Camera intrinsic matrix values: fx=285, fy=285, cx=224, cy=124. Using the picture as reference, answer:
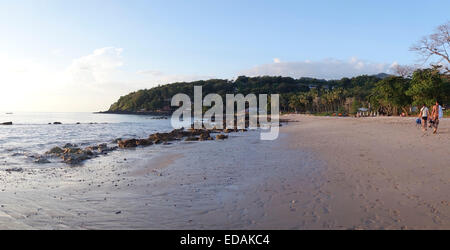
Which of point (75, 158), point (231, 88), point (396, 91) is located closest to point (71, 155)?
point (75, 158)

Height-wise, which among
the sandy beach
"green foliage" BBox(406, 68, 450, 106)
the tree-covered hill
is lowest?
the sandy beach

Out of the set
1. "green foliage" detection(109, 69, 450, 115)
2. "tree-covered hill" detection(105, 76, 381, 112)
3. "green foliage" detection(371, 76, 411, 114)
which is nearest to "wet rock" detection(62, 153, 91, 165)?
"green foliage" detection(109, 69, 450, 115)

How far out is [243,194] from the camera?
636cm

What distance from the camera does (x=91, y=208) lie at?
219 inches

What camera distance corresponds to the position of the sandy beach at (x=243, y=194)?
4.66 meters

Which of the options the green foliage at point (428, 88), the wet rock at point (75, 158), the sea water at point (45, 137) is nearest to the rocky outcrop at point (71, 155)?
the wet rock at point (75, 158)

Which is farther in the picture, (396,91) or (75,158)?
(396,91)

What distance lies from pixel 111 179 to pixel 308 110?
8770cm

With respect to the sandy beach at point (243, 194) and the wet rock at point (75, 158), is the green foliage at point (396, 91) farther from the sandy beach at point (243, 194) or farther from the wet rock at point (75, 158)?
the wet rock at point (75, 158)

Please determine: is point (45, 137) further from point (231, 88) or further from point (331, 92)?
point (231, 88)

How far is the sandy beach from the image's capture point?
4660 mm

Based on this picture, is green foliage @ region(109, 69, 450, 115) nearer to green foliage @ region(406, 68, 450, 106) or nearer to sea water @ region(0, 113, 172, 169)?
green foliage @ region(406, 68, 450, 106)

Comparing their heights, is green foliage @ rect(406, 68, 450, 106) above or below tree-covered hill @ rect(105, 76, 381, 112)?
below

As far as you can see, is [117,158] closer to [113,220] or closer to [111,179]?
[111,179]
